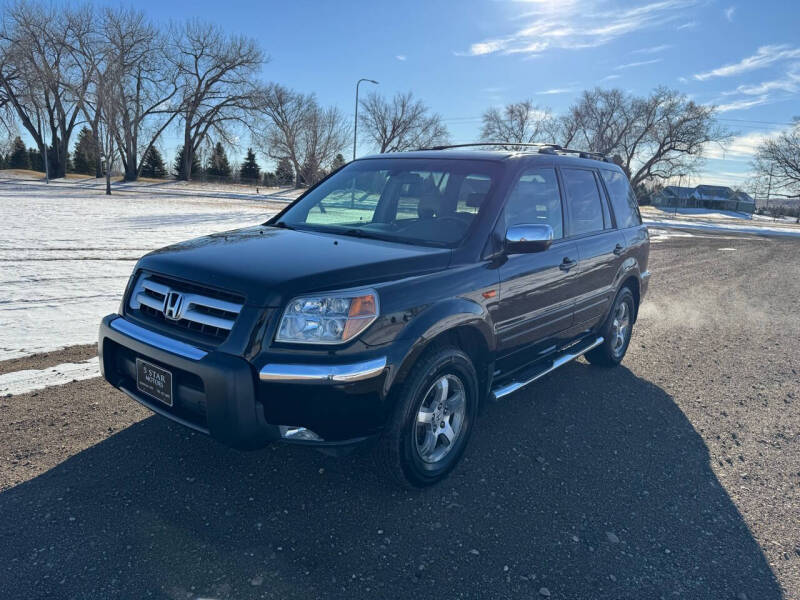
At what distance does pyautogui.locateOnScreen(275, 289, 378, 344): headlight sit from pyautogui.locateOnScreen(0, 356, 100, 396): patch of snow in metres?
2.66

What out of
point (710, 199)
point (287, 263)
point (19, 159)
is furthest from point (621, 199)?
point (710, 199)

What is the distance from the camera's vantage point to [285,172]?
62000 mm

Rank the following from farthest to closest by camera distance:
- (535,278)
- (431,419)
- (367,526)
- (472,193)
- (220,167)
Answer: (220,167), (535,278), (472,193), (431,419), (367,526)

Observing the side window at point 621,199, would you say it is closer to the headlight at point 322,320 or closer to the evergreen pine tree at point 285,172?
the headlight at point 322,320

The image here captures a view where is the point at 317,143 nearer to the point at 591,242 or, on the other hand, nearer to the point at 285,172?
the point at 285,172

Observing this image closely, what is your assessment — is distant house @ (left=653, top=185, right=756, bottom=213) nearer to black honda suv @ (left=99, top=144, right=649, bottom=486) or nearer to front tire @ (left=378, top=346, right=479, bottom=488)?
black honda suv @ (left=99, top=144, right=649, bottom=486)

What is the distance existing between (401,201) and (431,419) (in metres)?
1.65

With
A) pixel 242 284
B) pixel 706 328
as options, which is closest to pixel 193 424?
pixel 242 284

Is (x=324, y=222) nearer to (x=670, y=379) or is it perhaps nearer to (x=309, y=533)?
(x=309, y=533)

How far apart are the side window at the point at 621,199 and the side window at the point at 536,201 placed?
1.20 m

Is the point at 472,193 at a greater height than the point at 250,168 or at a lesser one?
lesser

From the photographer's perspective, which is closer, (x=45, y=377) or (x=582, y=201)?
(x=45, y=377)

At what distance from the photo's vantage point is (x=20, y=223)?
14234 millimetres

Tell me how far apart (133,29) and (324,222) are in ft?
178
